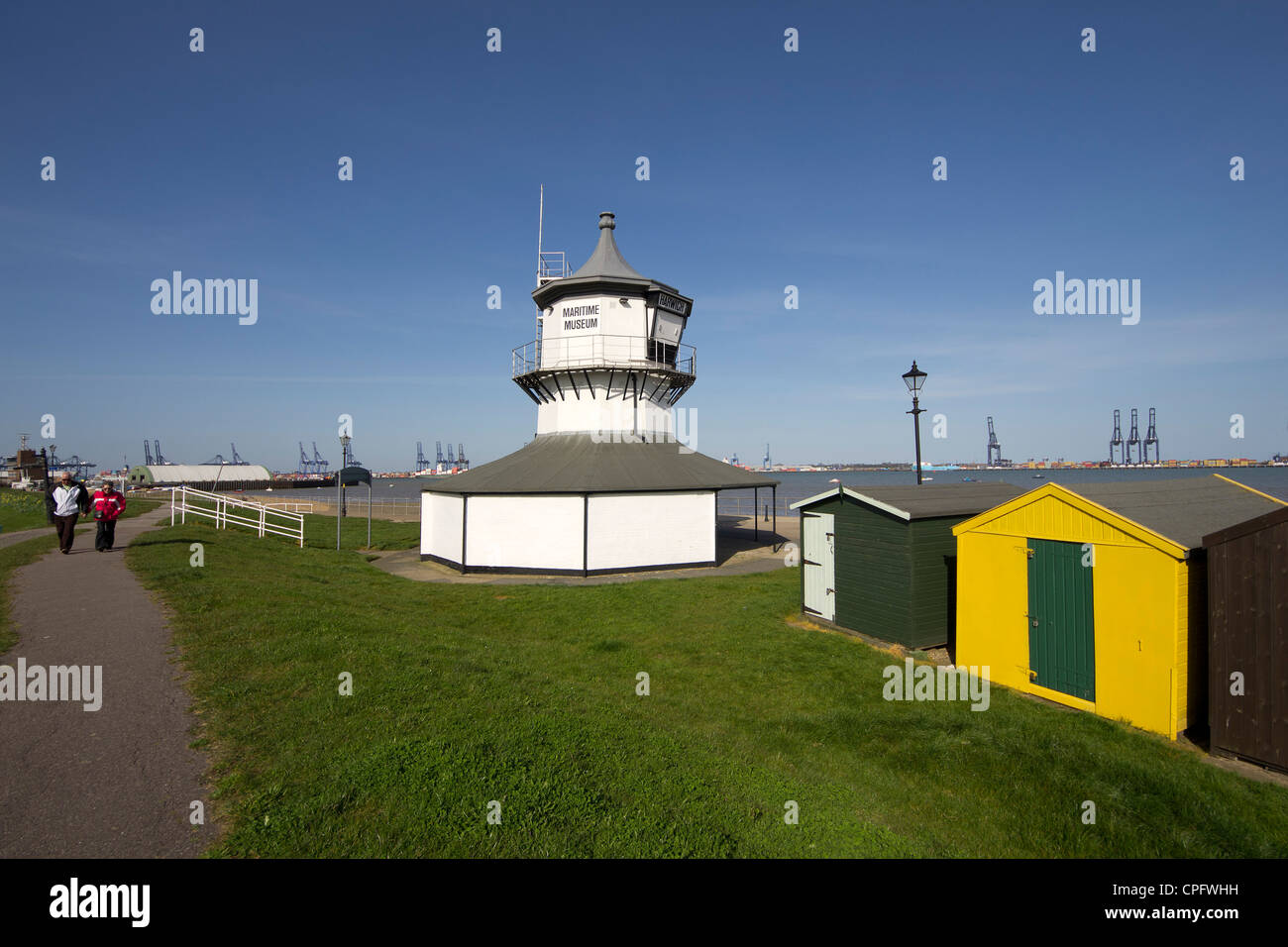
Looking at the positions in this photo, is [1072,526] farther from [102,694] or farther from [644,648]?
[102,694]

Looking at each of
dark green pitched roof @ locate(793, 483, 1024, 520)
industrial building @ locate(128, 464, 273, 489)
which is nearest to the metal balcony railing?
dark green pitched roof @ locate(793, 483, 1024, 520)

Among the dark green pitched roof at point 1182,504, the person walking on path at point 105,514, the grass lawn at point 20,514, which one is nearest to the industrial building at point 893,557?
the dark green pitched roof at point 1182,504

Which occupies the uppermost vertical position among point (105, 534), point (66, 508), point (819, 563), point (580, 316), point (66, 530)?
point (580, 316)

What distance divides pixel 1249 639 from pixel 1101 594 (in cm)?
164

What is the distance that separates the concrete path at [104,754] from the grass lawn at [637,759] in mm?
317

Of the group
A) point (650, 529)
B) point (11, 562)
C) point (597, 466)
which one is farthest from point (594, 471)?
point (11, 562)

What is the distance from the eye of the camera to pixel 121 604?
1039 centimetres

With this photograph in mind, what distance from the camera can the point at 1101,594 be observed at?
8258 mm

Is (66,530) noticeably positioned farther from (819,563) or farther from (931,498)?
(931,498)

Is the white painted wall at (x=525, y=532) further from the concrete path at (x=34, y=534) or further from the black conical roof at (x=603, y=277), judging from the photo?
the concrete path at (x=34, y=534)

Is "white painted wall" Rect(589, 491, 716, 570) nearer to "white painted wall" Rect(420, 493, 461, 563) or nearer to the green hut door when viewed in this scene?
"white painted wall" Rect(420, 493, 461, 563)

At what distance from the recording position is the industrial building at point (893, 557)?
448 inches
